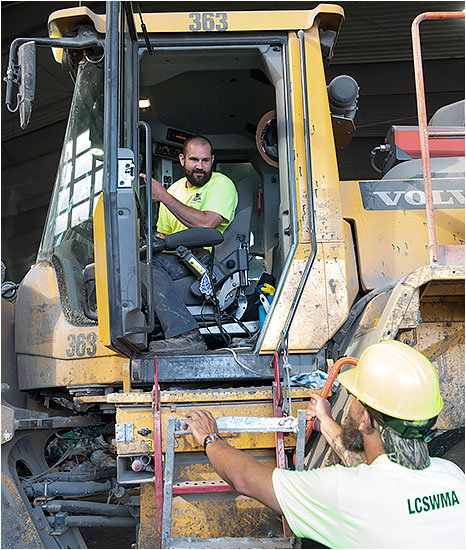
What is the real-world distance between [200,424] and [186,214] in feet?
4.55

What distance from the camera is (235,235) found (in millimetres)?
3674

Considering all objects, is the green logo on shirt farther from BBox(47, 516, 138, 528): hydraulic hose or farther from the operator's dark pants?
BBox(47, 516, 138, 528): hydraulic hose

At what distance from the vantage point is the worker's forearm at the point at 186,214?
3359mm

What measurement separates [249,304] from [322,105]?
1.14m

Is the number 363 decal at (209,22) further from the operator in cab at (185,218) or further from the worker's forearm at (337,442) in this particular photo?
the worker's forearm at (337,442)

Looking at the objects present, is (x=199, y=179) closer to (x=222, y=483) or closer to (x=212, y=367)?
(x=212, y=367)

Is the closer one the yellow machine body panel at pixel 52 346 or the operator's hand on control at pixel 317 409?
the operator's hand on control at pixel 317 409

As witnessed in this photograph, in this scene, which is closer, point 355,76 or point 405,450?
point 405,450

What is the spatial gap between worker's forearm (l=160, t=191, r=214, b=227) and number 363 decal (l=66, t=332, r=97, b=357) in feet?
2.65

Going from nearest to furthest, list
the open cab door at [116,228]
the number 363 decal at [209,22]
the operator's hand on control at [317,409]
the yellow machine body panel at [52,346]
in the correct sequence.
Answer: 1. the operator's hand on control at [317,409]
2. the open cab door at [116,228]
3. the yellow machine body panel at [52,346]
4. the number 363 decal at [209,22]

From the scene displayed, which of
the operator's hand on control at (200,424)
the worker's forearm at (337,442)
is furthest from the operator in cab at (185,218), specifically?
the worker's forearm at (337,442)

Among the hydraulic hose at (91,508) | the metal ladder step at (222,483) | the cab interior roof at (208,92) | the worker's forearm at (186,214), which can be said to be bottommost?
the hydraulic hose at (91,508)

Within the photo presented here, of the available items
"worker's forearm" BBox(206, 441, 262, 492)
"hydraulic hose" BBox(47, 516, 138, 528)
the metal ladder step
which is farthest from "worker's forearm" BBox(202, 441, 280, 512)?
"hydraulic hose" BBox(47, 516, 138, 528)

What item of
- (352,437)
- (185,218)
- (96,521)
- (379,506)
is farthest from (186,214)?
(379,506)
